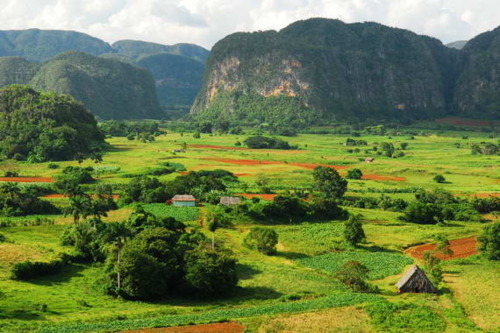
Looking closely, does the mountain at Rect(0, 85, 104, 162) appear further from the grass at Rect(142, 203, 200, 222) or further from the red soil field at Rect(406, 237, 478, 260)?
the red soil field at Rect(406, 237, 478, 260)

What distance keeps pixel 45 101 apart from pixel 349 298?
410 ft

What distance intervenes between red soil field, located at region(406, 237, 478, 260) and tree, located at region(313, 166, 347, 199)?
23891mm

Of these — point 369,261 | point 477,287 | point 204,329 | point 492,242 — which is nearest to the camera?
point 204,329

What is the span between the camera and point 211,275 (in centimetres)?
4341

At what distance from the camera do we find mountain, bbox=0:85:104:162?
125 m

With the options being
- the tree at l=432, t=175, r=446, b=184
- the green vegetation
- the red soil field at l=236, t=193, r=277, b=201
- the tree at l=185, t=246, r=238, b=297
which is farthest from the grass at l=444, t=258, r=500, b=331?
the tree at l=432, t=175, r=446, b=184

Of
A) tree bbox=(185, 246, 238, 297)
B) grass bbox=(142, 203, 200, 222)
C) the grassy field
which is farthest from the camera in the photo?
grass bbox=(142, 203, 200, 222)

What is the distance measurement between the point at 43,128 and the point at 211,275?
106474 millimetres

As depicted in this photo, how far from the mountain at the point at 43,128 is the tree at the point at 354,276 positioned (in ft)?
309

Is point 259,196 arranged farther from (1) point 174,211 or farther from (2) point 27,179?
(2) point 27,179

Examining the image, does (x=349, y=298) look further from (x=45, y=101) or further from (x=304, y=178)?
(x=45, y=101)

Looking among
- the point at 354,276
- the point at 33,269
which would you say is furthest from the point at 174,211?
the point at 354,276

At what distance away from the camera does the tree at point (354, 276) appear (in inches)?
1796

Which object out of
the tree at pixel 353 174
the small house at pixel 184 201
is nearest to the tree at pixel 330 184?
the tree at pixel 353 174
